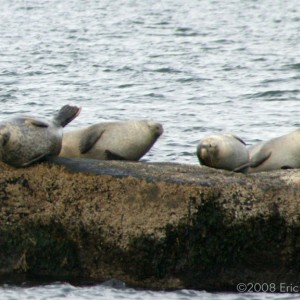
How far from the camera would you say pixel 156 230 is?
28.5 feet

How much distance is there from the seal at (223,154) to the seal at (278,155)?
0.34m

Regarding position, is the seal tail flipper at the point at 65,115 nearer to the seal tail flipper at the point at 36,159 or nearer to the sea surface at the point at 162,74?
the seal tail flipper at the point at 36,159

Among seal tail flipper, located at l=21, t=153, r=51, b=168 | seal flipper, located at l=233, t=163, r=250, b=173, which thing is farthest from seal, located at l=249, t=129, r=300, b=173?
seal tail flipper, located at l=21, t=153, r=51, b=168

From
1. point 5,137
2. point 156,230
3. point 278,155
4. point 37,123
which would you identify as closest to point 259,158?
point 278,155

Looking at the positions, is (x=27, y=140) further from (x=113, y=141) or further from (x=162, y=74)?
(x=162, y=74)

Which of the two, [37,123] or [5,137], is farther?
[37,123]

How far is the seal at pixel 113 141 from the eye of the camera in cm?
1048

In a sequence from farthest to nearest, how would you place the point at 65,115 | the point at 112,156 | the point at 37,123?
1. the point at 112,156
2. the point at 65,115
3. the point at 37,123

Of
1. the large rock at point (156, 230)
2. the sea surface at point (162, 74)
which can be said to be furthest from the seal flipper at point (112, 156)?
the sea surface at point (162, 74)

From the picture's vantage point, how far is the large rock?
343 inches

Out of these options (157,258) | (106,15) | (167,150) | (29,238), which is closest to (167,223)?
(157,258)

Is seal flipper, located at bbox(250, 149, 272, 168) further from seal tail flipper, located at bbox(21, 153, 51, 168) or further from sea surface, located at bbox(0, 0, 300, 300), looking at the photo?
sea surface, located at bbox(0, 0, 300, 300)

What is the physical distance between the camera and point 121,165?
30.3 feet

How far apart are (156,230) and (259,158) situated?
7.33 feet
